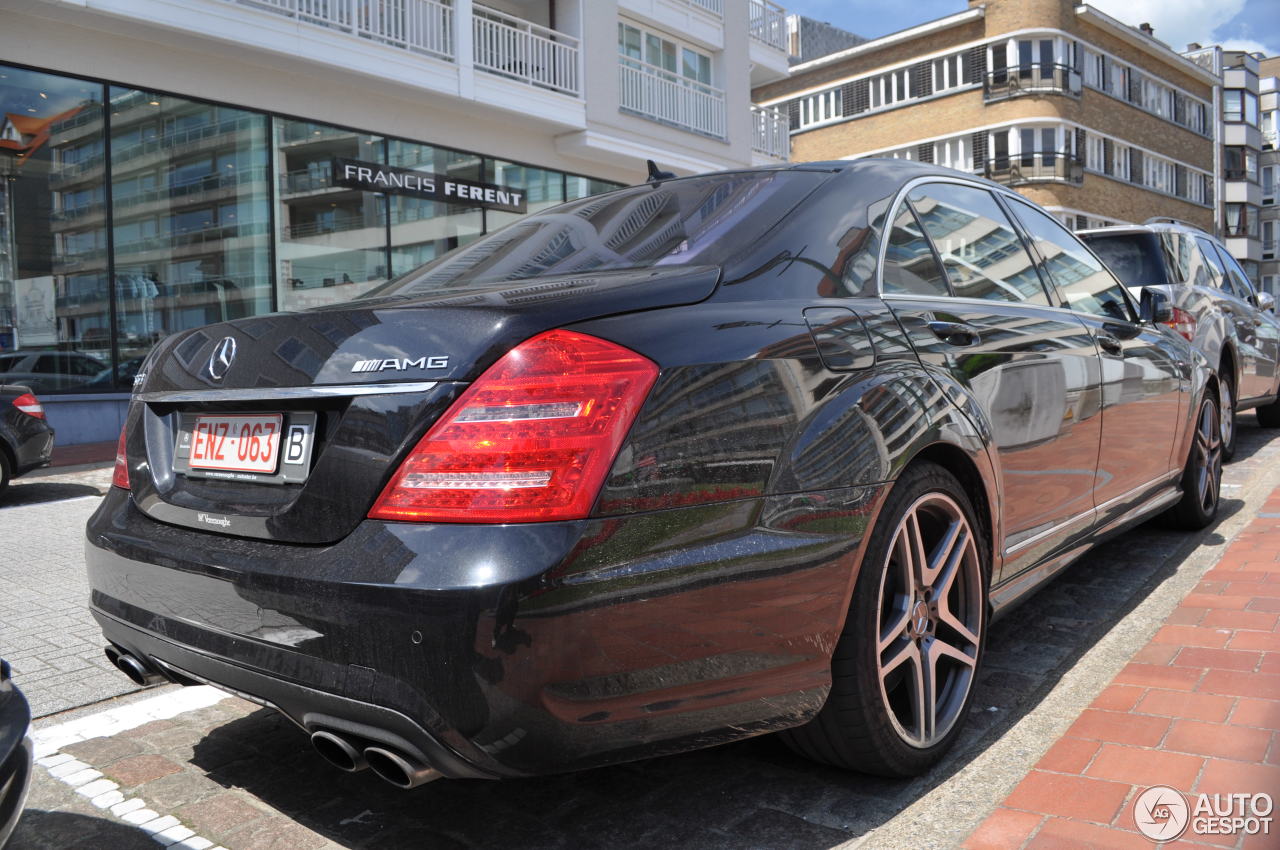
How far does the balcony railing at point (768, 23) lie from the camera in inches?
871

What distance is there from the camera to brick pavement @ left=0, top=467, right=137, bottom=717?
339cm

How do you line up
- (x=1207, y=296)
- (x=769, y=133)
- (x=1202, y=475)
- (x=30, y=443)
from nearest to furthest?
(x=1202, y=475)
(x=1207, y=296)
(x=30, y=443)
(x=769, y=133)

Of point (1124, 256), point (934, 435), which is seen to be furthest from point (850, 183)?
point (1124, 256)

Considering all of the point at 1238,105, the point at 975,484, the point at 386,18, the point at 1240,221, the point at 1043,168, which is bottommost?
the point at 975,484

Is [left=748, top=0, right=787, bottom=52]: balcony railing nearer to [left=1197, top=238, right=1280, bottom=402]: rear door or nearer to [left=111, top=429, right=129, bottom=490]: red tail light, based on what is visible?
[left=1197, top=238, right=1280, bottom=402]: rear door

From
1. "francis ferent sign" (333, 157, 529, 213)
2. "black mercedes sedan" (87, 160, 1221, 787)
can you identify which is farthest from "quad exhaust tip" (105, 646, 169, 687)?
"francis ferent sign" (333, 157, 529, 213)

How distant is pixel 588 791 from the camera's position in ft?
8.19

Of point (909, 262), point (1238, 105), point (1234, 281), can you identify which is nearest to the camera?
point (909, 262)

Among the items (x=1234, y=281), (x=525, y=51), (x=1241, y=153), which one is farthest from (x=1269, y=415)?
(x=1241, y=153)

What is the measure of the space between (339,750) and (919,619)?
55.5 inches

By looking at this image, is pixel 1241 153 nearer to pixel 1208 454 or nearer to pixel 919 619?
pixel 1208 454

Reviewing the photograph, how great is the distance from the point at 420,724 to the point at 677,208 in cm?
153

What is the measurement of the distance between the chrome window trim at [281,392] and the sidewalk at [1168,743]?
→ 150 cm

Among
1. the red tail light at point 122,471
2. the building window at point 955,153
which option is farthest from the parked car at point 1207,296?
the building window at point 955,153
